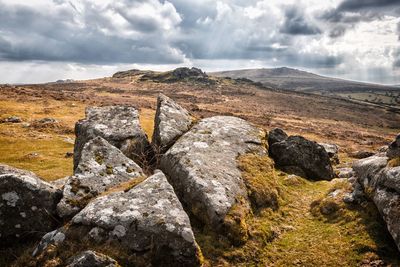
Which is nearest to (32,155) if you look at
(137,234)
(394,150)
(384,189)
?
(137,234)

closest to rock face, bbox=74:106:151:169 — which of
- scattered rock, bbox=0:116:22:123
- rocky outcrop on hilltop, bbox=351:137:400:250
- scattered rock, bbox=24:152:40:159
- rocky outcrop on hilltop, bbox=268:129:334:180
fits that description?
rocky outcrop on hilltop, bbox=268:129:334:180

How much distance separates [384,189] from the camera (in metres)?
11.7

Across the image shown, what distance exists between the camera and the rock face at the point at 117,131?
1778 cm

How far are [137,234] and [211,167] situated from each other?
4685 millimetres

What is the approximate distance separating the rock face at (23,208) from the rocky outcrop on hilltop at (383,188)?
10791 mm

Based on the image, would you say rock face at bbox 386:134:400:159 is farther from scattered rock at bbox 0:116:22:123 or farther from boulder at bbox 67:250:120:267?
scattered rock at bbox 0:116:22:123

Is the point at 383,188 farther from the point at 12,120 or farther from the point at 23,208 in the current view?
the point at 12,120

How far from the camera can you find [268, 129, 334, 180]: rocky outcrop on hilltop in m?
19.2

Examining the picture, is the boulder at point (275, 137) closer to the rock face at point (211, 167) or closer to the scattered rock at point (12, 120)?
the rock face at point (211, 167)

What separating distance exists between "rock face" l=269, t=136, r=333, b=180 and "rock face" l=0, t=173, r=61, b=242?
12.4m

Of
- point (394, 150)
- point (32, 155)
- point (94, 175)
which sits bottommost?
point (32, 155)

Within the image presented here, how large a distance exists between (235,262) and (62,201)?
604cm

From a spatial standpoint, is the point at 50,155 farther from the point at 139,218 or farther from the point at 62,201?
the point at 139,218

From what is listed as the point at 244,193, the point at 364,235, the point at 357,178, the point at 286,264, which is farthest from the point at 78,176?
the point at 357,178
